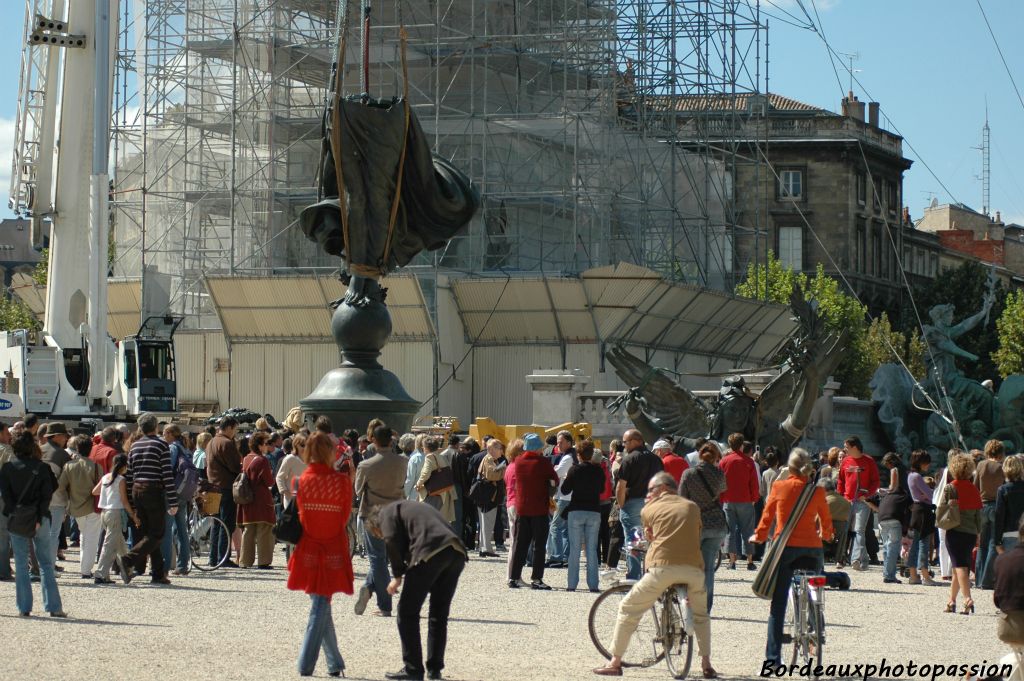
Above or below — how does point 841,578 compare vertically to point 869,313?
below

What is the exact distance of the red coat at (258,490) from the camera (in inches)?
749

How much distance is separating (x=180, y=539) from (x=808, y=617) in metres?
8.33

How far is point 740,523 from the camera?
68.1ft

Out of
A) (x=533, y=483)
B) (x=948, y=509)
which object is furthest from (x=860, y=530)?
(x=533, y=483)

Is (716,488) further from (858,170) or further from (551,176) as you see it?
(858,170)

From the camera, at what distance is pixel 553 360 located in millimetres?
44188

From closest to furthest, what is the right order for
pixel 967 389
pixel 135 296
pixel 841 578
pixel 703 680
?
pixel 703 680, pixel 841 578, pixel 967 389, pixel 135 296

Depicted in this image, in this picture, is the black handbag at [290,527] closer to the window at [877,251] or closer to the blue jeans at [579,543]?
the blue jeans at [579,543]

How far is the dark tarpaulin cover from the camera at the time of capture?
1848cm

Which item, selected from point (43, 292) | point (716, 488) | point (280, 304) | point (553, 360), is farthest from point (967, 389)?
point (716, 488)

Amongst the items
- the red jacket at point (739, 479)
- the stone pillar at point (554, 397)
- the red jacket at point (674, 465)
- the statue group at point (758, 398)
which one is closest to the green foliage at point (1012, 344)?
the stone pillar at point (554, 397)

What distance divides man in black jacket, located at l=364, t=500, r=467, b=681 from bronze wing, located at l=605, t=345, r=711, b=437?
45.7 ft

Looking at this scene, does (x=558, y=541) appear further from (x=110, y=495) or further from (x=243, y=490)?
(x=110, y=495)

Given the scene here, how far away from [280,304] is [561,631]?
30335 millimetres
